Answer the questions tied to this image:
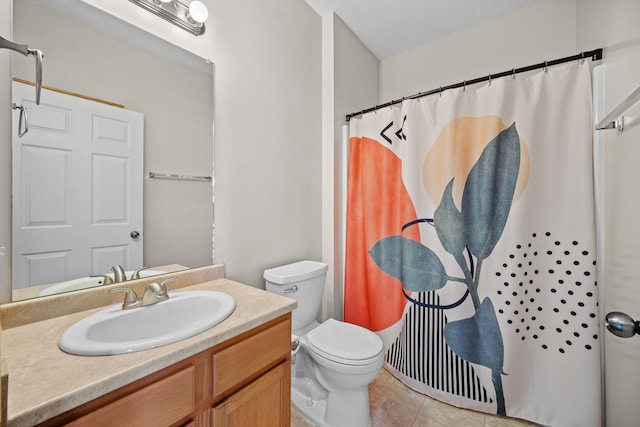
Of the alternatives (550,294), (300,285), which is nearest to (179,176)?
(300,285)

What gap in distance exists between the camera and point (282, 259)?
1.74 metres

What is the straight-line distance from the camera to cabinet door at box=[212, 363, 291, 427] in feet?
2.67

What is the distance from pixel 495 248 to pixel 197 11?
1.92 meters

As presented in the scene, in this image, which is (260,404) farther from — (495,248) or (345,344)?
(495,248)

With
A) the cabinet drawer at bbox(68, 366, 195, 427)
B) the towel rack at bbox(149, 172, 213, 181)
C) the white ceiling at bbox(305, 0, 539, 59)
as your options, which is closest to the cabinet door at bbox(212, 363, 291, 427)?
the cabinet drawer at bbox(68, 366, 195, 427)

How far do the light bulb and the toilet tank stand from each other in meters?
1.30

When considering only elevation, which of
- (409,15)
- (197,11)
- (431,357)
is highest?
(409,15)

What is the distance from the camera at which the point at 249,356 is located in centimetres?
88

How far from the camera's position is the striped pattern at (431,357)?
59.4 inches

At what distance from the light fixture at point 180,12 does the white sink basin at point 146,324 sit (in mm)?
1214

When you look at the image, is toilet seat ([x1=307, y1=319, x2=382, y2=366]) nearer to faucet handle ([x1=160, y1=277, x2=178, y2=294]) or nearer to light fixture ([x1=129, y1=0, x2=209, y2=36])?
faucet handle ([x1=160, y1=277, x2=178, y2=294])

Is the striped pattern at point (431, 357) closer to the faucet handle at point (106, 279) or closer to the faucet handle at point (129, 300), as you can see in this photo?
the faucet handle at point (129, 300)

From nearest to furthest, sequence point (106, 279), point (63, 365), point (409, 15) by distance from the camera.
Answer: point (63, 365) < point (106, 279) < point (409, 15)

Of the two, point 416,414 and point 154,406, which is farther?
point 416,414
